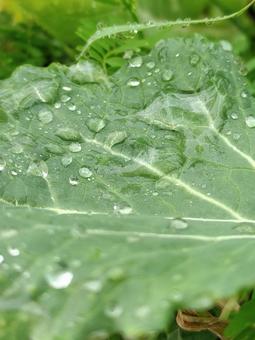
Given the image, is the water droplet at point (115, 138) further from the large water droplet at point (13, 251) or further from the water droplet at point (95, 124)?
the large water droplet at point (13, 251)

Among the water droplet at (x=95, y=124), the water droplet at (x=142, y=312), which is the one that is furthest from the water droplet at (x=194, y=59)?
the water droplet at (x=142, y=312)

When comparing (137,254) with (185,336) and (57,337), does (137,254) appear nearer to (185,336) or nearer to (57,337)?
(57,337)

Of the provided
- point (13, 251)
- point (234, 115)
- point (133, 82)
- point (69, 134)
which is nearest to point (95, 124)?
point (69, 134)

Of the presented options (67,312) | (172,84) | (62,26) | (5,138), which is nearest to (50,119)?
(5,138)

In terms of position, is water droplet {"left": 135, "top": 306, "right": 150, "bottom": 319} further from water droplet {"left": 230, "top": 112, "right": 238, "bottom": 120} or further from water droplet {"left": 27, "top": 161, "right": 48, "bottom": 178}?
water droplet {"left": 230, "top": 112, "right": 238, "bottom": 120}

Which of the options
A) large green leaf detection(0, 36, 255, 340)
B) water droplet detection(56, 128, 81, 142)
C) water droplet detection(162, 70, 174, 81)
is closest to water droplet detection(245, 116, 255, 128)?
large green leaf detection(0, 36, 255, 340)
